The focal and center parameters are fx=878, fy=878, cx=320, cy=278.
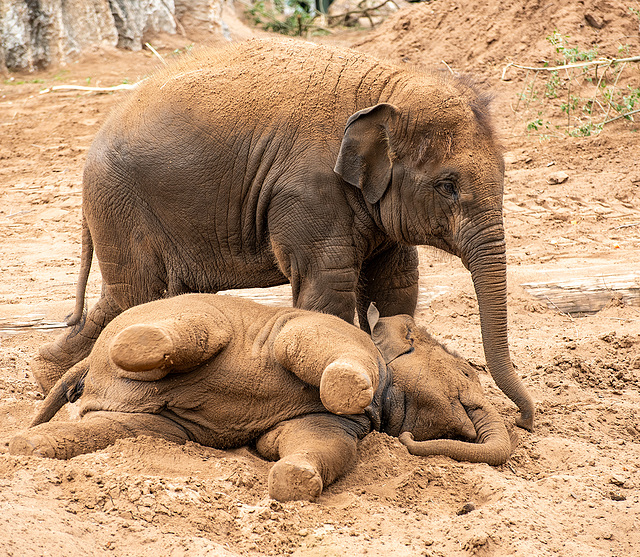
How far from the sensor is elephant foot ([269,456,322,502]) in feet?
11.1

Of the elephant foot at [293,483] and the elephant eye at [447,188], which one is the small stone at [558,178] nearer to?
the elephant eye at [447,188]

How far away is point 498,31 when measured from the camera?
1266cm

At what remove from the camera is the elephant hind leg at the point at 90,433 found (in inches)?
145

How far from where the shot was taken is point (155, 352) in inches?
142

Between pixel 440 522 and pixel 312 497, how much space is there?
50cm

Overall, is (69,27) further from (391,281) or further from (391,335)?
(391,335)

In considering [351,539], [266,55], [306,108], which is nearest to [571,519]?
[351,539]

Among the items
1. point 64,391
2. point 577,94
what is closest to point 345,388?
point 64,391

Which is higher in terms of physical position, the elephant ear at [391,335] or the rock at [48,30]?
the elephant ear at [391,335]

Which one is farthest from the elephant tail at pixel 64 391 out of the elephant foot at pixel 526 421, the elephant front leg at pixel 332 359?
the elephant foot at pixel 526 421

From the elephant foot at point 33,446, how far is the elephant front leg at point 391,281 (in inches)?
88.5

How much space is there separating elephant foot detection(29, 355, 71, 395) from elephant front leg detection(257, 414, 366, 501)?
2158 millimetres

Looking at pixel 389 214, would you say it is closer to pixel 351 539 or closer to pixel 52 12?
pixel 351 539

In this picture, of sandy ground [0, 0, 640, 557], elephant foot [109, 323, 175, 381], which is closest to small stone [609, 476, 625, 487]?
sandy ground [0, 0, 640, 557]
